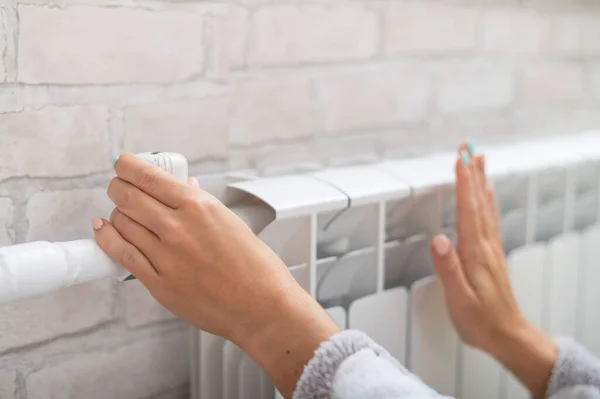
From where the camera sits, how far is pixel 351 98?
96 cm

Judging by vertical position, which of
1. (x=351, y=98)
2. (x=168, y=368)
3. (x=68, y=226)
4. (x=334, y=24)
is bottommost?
(x=168, y=368)

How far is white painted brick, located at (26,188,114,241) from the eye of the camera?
68cm

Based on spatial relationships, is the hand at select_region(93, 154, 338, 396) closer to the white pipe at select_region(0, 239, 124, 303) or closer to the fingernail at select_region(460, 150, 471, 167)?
the white pipe at select_region(0, 239, 124, 303)

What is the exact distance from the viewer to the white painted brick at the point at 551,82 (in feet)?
4.00

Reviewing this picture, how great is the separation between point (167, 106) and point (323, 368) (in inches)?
13.6

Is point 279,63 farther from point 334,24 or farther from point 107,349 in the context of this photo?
point 107,349

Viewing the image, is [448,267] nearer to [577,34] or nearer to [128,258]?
[128,258]

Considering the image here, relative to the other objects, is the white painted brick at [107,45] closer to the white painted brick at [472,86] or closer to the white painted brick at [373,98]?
the white painted brick at [373,98]

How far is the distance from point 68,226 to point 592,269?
814mm

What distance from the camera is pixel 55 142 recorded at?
2.24ft

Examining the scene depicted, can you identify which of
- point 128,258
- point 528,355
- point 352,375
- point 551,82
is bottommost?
point 528,355

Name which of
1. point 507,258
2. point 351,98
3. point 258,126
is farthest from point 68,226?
point 507,258

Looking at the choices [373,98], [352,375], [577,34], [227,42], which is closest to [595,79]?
[577,34]

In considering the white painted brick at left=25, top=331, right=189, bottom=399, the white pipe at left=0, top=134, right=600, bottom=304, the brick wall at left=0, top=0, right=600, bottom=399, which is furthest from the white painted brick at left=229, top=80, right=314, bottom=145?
the white painted brick at left=25, top=331, right=189, bottom=399
